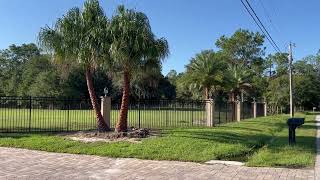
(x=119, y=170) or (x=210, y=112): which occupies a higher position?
(x=210, y=112)

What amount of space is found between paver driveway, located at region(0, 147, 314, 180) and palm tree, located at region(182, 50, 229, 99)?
32.4 m

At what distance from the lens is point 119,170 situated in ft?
37.0

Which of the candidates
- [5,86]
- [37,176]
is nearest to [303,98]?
[5,86]

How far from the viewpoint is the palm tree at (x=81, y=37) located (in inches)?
677

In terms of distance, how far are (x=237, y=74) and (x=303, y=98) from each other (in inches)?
1493

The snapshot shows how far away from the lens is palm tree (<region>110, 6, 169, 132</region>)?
16.8 m

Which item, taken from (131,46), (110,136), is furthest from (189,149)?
(131,46)

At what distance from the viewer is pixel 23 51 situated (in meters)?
123

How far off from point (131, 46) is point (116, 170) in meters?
6.61

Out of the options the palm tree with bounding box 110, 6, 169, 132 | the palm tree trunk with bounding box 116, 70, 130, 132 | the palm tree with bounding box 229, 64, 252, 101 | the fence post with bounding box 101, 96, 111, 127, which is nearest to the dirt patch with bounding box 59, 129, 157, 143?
the palm tree trunk with bounding box 116, 70, 130, 132

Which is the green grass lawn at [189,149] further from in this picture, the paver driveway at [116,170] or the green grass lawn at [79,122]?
the green grass lawn at [79,122]

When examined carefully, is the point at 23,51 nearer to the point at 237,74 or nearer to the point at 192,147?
the point at 237,74

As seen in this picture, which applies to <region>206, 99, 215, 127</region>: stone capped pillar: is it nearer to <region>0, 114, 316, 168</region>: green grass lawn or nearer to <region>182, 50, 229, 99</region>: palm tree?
<region>0, 114, 316, 168</region>: green grass lawn

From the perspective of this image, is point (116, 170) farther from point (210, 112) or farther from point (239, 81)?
point (239, 81)
